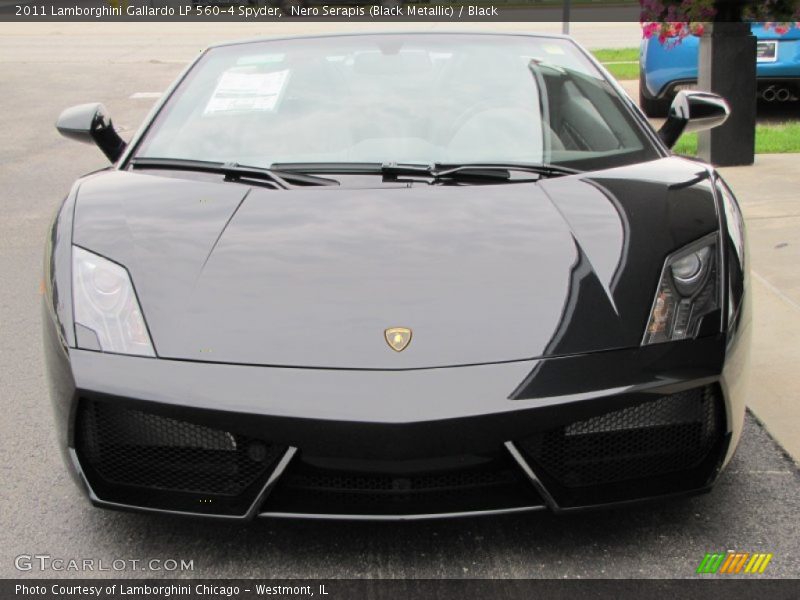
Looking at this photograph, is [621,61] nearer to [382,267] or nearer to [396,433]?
[382,267]

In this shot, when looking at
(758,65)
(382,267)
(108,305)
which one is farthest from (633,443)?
(758,65)

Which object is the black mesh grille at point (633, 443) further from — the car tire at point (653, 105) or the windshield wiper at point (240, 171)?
the car tire at point (653, 105)

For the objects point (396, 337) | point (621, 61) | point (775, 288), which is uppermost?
point (396, 337)

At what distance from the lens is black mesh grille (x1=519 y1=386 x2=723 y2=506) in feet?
8.38

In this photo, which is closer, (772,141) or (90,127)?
(90,127)

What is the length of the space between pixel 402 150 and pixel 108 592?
5.45 feet

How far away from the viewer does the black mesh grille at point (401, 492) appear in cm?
254

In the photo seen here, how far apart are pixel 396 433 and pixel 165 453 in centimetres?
58

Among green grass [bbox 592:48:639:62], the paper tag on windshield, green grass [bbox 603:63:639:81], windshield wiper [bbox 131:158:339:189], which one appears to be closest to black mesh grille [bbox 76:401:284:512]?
windshield wiper [bbox 131:158:339:189]

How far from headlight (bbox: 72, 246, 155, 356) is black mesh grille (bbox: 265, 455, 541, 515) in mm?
473

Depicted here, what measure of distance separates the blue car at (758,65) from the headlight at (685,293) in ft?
22.1

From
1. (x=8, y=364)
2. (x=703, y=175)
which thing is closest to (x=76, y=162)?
(x=8, y=364)

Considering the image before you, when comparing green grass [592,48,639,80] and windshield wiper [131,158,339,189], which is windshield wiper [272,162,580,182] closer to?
windshield wiper [131,158,339,189]

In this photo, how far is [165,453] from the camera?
2.59 metres
